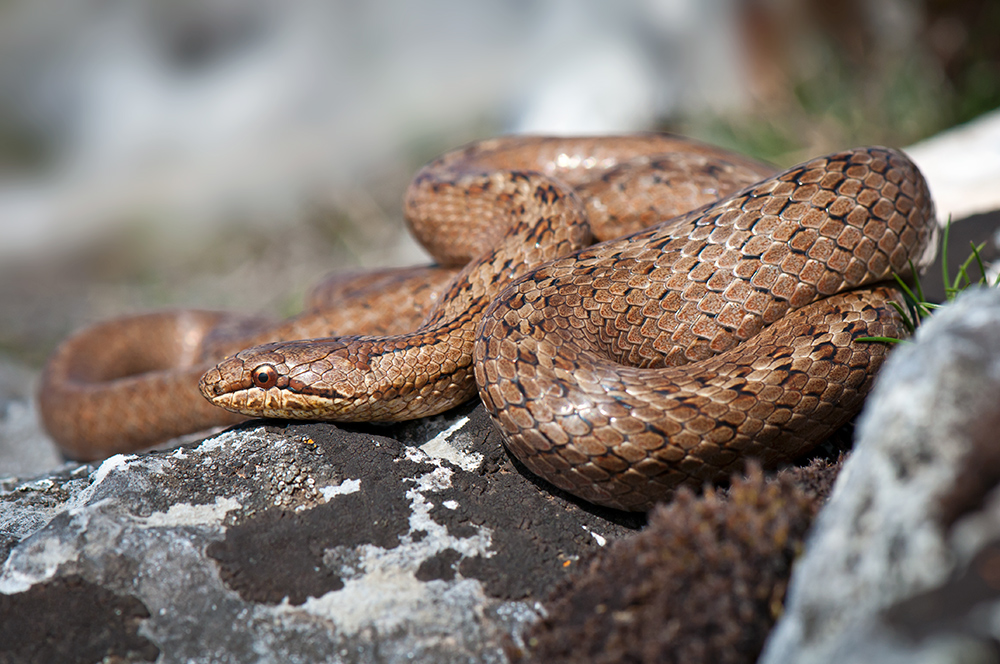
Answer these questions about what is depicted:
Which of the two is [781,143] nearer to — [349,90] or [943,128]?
[943,128]

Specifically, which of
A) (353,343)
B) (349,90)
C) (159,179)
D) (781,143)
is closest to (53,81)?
(159,179)

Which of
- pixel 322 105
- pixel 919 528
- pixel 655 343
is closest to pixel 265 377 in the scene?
pixel 655 343

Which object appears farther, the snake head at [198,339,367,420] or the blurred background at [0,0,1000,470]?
the blurred background at [0,0,1000,470]

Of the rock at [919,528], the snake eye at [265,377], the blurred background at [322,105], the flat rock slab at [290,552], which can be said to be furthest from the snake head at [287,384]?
the blurred background at [322,105]

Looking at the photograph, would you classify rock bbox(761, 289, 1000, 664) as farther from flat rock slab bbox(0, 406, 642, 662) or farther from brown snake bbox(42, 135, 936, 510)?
flat rock slab bbox(0, 406, 642, 662)

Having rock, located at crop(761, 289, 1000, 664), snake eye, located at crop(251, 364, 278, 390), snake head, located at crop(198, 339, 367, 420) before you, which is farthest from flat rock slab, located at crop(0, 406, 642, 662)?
rock, located at crop(761, 289, 1000, 664)
